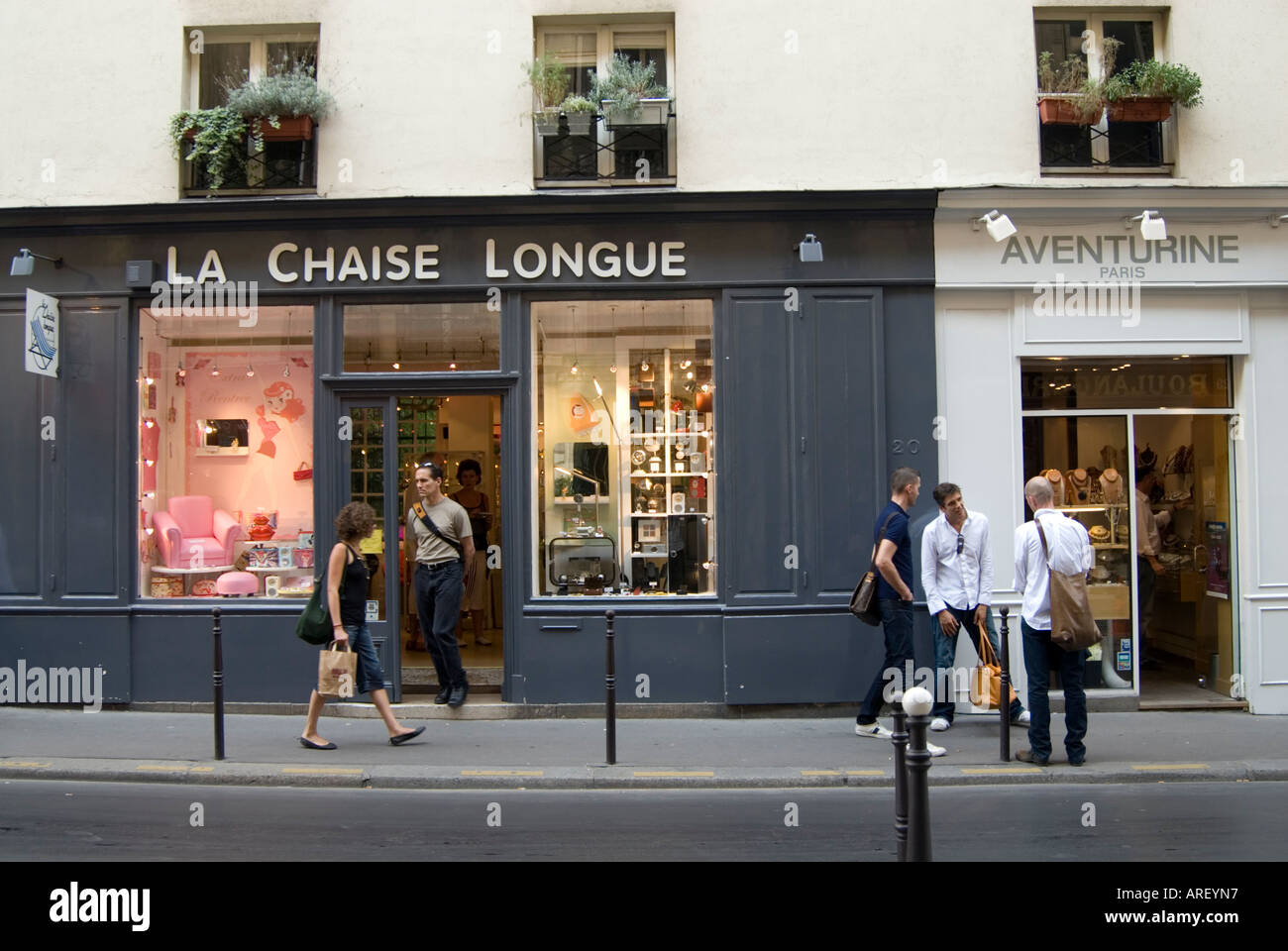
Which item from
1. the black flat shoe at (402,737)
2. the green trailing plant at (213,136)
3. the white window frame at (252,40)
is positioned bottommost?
the black flat shoe at (402,737)

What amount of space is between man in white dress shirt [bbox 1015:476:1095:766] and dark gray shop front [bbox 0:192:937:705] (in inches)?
78.4

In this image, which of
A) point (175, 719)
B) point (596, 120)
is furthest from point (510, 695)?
point (596, 120)

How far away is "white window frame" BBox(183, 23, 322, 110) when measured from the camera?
35.4 feet

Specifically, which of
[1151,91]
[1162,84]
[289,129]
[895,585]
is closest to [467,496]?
[289,129]

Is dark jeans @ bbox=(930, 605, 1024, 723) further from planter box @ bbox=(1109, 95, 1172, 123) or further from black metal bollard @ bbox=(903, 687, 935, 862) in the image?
planter box @ bbox=(1109, 95, 1172, 123)

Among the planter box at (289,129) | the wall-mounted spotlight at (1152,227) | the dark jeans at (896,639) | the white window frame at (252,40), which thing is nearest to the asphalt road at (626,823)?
the dark jeans at (896,639)

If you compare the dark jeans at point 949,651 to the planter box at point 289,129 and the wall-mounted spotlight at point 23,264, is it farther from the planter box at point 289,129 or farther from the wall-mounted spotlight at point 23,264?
the wall-mounted spotlight at point 23,264

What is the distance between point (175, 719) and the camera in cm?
1012

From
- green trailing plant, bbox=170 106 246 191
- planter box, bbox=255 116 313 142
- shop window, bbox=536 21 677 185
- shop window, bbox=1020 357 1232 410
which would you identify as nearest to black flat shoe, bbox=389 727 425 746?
shop window, bbox=536 21 677 185

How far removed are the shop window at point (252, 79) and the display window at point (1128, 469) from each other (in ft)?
23.6

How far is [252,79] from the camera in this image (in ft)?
35.3

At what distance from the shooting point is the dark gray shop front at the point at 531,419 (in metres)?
10.3

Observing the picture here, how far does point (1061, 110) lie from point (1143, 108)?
77 centimetres

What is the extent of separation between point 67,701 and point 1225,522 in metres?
11.0
